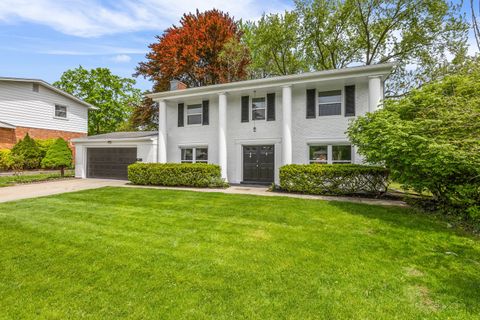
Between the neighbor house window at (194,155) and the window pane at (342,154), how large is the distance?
22.2 feet

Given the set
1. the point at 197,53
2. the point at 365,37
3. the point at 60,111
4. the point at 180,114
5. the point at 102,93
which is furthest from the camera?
the point at 102,93

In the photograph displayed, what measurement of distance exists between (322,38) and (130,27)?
15.6 metres

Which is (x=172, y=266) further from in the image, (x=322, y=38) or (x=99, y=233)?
(x=322, y=38)

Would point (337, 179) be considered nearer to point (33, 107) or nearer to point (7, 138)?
point (7, 138)

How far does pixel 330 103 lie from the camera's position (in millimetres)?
11320

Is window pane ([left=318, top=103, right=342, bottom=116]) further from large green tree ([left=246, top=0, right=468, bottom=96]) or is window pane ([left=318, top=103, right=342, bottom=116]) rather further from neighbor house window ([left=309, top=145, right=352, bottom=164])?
large green tree ([left=246, top=0, right=468, bottom=96])

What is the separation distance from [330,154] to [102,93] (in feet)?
108

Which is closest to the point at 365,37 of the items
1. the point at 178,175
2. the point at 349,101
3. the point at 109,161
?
the point at 349,101

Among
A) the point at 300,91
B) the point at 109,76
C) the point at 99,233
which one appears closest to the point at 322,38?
the point at 300,91

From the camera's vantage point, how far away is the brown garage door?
14352mm

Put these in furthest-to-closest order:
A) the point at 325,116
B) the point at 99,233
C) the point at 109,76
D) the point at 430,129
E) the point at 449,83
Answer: the point at 109,76, the point at 325,116, the point at 449,83, the point at 430,129, the point at 99,233

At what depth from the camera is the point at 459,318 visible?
2.52 metres

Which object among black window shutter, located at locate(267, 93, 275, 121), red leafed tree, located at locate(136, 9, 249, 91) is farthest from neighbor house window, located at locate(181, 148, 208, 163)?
red leafed tree, located at locate(136, 9, 249, 91)

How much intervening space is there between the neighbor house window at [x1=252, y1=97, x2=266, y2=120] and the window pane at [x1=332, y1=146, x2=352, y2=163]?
394 cm
